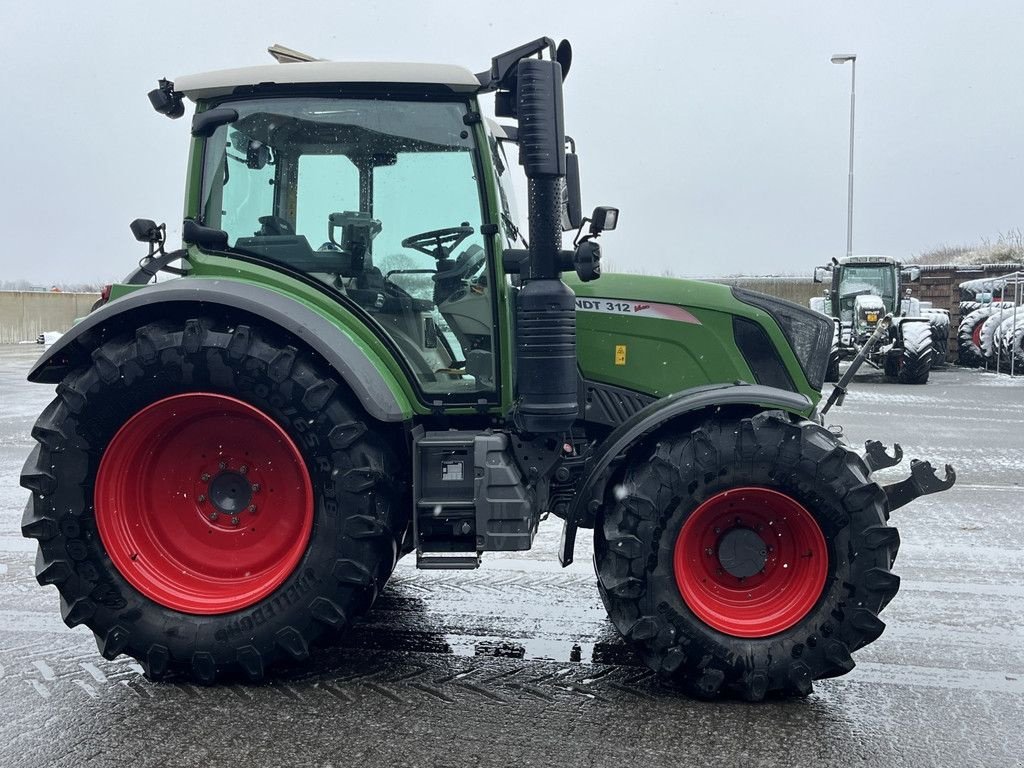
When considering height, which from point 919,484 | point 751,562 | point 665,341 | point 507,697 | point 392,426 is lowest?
point 507,697

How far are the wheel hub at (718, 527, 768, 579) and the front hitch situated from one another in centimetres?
68

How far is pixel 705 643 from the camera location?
338 cm

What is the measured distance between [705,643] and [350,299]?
191 centimetres

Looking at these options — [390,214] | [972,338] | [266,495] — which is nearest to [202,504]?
[266,495]

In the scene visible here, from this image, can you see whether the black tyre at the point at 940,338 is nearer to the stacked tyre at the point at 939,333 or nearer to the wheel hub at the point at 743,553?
the stacked tyre at the point at 939,333

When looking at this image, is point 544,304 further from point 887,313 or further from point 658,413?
point 887,313

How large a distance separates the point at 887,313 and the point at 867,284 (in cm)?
83

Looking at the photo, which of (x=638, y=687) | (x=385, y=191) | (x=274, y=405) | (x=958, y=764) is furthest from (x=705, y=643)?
(x=385, y=191)

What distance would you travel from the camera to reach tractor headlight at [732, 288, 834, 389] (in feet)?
13.3

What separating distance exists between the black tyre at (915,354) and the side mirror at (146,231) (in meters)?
15.9

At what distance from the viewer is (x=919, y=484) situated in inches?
148

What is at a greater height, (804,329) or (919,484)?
(804,329)

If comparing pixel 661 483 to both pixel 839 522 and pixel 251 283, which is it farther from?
pixel 251 283

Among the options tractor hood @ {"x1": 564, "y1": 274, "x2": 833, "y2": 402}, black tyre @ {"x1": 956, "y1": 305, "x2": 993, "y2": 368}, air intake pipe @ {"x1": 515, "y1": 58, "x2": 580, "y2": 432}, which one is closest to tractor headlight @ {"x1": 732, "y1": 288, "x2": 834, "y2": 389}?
tractor hood @ {"x1": 564, "y1": 274, "x2": 833, "y2": 402}
